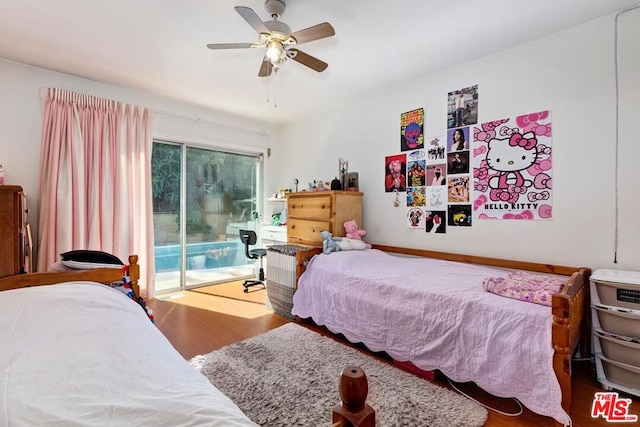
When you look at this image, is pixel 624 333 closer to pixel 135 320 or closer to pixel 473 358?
pixel 473 358

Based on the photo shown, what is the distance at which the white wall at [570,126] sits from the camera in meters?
2.01

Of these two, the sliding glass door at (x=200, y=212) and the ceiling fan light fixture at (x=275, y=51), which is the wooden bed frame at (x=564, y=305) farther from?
the sliding glass door at (x=200, y=212)

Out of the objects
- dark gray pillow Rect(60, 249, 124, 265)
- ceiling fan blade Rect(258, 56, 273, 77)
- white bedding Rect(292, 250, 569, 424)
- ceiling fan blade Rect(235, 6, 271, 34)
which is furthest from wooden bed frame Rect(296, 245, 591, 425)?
ceiling fan blade Rect(235, 6, 271, 34)

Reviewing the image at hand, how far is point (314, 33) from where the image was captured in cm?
186

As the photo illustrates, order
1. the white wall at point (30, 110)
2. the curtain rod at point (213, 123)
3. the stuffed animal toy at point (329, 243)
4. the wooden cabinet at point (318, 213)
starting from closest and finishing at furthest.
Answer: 1. the white wall at point (30, 110)
2. the stuffed animal toy at point (329, 243)
3. the wooden cabinet at point (318, 213)
4. the curtain rod at point (213, 123)

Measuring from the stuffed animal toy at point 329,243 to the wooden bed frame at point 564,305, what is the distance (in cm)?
13

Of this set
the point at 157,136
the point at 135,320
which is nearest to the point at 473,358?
the point at 135,320

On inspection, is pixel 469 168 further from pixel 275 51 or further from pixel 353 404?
pixel 353 404

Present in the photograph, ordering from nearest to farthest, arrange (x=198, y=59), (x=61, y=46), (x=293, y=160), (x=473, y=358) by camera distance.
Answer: (x=473, y=358)
(x=61, y=46)
(x=198, y=59)
(x=293, y=160)

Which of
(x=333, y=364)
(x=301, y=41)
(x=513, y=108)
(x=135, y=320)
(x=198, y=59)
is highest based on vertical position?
(x=198, y=59)

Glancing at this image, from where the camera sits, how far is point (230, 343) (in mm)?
2453

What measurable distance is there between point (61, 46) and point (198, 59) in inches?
42.7

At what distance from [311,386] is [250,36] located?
2.59 meters

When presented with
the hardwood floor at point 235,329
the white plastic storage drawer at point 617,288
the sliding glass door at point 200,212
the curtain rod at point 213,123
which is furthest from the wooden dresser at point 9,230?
the white plastic storage drawer at point 617,288
